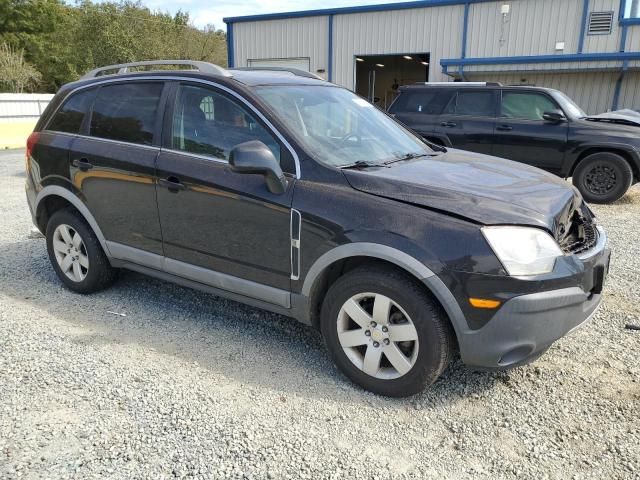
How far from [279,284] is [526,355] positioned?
4.78 ft

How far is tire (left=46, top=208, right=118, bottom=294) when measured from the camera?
4262 mm

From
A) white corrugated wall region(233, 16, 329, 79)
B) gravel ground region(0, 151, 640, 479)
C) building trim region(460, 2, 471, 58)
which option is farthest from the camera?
white corrugated wall region(233, 16, 329, 79)

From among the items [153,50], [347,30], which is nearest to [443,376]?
[347,30]

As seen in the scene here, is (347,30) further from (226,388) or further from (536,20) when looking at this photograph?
(226,388)

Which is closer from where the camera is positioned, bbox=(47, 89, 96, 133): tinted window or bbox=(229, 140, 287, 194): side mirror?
bbox=(229, 140, 287, 194): side mirror

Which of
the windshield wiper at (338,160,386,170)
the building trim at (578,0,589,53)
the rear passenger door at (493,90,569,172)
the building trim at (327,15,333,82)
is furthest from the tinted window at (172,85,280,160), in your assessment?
the building trim at (327,15,333,82)

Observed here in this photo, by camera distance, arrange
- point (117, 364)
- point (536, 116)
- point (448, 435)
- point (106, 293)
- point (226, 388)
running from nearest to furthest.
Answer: point (448, 435), point (226, 388), point (117, 364), point (106, 293), point (536, 116)

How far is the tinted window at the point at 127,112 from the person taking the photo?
3.84 metres

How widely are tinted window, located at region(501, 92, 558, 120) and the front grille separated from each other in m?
5.86

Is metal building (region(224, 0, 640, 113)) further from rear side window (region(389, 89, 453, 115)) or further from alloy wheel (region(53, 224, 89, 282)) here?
alloy wheel (region(53, 224, 89, 282))

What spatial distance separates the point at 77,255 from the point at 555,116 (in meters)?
7.37

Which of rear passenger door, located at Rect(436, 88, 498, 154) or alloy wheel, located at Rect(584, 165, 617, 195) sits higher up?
rear passenger door, located at Rect(436, 88, 498, 154)

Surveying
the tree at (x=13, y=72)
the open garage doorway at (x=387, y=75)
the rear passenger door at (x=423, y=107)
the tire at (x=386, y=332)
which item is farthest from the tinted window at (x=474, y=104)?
the tree at (x=13, y=72)

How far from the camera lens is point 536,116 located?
8.67m
